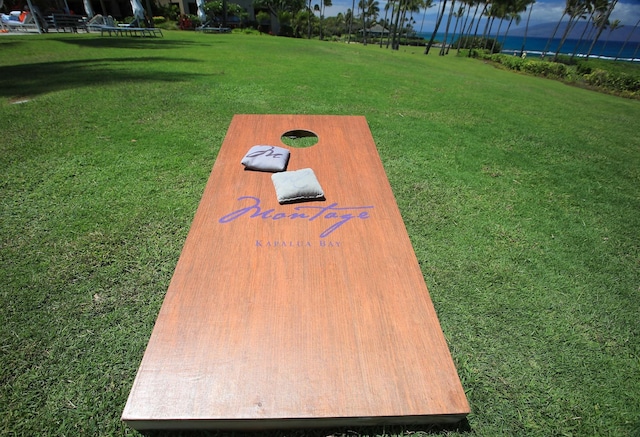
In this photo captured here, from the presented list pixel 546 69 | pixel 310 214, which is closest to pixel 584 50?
pixel 546 69

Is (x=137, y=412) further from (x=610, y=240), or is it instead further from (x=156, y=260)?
(x=610, y=240)

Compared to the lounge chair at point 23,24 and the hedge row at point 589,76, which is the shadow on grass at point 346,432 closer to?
the hedge row at point 589,76

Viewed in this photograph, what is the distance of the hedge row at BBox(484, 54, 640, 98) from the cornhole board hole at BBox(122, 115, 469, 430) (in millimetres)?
14812

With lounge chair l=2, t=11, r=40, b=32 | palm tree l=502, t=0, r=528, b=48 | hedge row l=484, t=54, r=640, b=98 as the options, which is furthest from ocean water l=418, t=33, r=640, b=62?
lounge chair l=2, t=11, r=40, b=32

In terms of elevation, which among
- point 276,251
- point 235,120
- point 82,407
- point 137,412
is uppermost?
point 235,120

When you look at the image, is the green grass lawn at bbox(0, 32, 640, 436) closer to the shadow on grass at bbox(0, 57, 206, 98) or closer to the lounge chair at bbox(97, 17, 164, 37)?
the shadow on grass at bbox(0, 57, 206, 98)

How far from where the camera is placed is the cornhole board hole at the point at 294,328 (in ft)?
3.73

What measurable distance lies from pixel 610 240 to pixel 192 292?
3343 mm

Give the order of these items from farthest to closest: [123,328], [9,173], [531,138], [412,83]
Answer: [412,83], [531,138], [9,173], [123,328]

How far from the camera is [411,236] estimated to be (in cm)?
251

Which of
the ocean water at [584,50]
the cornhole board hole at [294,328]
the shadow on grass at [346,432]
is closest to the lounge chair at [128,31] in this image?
the cornhole board hole at [294,328]

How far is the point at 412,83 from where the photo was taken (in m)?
7.61

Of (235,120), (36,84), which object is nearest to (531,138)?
(235,120)

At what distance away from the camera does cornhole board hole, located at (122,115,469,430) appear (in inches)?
44.8
